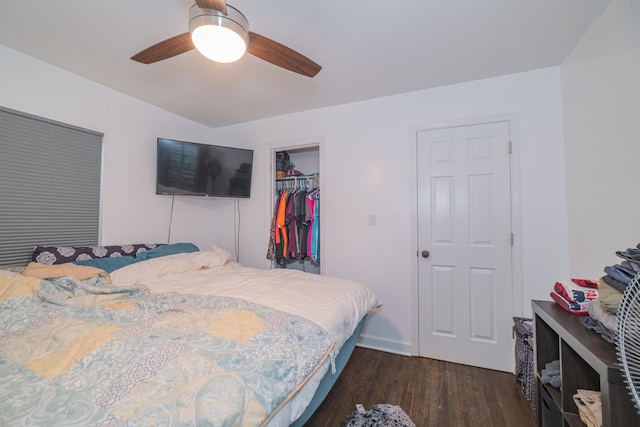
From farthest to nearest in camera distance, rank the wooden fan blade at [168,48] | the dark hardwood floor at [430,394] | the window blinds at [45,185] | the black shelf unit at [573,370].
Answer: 1. the window blinds at [45,185]
2. the dark hardwood floor at [430,394]
3. the wooden fan blade at [168,48]
4. the black shelf unit at [573,370]

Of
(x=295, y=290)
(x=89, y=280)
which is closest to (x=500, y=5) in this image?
(x=295, y=290)

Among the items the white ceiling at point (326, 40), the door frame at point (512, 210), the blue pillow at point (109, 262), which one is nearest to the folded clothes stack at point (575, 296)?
the door frame at point (512, 210)

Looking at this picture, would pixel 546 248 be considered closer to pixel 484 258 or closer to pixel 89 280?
pixel 484 258

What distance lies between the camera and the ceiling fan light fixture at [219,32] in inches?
45.8

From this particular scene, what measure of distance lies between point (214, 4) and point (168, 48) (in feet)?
1.62

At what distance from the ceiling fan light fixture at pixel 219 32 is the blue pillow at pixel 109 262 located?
1.72 m

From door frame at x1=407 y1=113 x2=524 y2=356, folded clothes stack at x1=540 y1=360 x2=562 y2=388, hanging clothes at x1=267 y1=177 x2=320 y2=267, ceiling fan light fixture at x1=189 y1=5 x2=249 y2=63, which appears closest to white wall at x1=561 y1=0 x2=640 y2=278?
door frame at x1=407 y1=113 x2=524 y2=356

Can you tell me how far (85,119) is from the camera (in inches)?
85.0

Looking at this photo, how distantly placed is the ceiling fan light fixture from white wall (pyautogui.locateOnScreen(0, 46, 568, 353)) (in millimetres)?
1504

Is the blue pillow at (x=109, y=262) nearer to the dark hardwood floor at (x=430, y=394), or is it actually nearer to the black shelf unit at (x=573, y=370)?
the dark hardwood floor at (x=430, y=394)

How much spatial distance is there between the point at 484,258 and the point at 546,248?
0.42 meters

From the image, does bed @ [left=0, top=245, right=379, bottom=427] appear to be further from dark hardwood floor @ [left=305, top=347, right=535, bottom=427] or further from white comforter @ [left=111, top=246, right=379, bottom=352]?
dark hardwood floor @ [left=305, top=347, right=535, bottom=427]

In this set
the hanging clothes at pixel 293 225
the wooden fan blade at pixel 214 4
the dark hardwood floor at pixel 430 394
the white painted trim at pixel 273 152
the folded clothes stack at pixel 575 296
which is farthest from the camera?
the hanging clothes at pixel 293 225

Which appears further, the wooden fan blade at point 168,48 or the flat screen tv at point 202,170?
the flat screen tv at point 202,170
